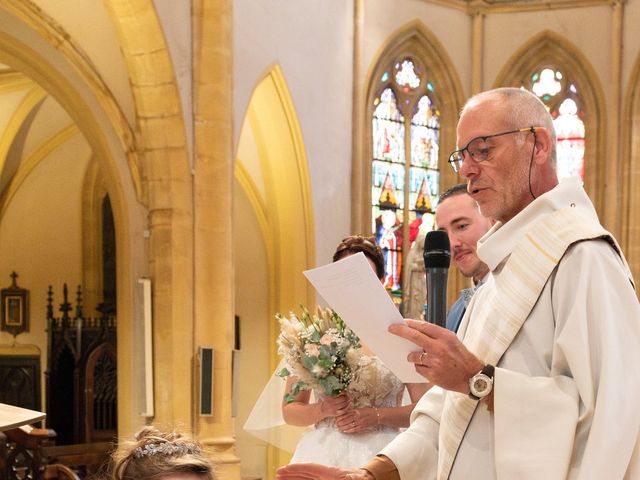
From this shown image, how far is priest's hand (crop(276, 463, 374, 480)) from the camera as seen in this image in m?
3.17

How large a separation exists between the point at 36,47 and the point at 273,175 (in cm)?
410

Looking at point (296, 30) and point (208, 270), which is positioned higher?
point (296, 30)

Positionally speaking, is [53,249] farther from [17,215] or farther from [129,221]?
[129,221]

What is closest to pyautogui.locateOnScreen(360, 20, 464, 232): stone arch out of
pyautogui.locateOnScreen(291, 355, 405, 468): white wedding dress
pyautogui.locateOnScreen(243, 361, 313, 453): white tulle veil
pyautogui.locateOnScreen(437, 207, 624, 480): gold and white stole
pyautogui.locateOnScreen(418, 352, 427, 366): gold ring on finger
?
pyautogui.locateOnScreen(243, 361, 313, 453): white tulle veil

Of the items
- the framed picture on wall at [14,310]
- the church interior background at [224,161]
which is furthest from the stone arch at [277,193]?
the framed picture on wall at [14,310]

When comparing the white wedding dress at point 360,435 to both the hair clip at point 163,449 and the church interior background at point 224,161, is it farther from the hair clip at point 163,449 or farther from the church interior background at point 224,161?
the church interior background at point 224,161

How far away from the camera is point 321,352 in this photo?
4.93m

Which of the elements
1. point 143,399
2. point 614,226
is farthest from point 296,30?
point 614,226

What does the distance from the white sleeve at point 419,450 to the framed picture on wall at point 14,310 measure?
45.0ft

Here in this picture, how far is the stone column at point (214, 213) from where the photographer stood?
10.7m

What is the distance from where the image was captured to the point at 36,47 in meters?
11.4

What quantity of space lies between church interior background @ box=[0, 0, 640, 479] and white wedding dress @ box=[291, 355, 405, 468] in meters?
5.49

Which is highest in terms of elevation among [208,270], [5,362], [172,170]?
[172,170]

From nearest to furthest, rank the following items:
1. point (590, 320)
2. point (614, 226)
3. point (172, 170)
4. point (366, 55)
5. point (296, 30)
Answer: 1. point (590, 320)
2. point (172, 170)
3. point (296, 30)
4. point (366, 55)
5. point (614, 226)
